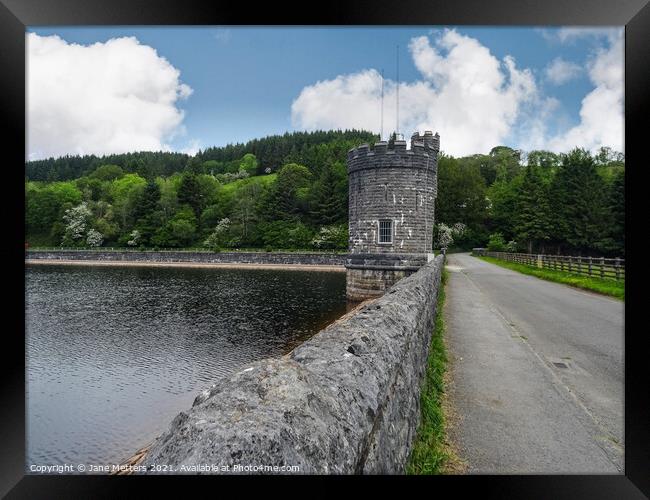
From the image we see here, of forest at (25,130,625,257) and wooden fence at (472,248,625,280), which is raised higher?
forest at (25,130,625,257)

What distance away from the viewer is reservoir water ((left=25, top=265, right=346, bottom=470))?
788 cm

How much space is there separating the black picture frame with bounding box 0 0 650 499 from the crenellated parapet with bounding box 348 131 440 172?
1540cm

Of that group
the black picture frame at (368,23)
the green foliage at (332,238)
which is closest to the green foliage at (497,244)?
the green foliage at (332,238)

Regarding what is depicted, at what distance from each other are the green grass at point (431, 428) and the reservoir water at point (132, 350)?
285 cm

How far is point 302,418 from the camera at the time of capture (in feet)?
5.35

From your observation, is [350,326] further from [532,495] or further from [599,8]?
[599,8]

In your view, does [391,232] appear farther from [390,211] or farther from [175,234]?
[175,234]

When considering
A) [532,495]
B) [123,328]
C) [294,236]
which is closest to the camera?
[532,495]

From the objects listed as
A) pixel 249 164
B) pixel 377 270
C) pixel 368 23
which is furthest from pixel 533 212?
pixel 249 164

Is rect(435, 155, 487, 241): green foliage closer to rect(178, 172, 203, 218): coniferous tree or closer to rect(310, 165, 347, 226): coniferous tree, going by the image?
rect(310, 165, 347, 226): coniferous tree

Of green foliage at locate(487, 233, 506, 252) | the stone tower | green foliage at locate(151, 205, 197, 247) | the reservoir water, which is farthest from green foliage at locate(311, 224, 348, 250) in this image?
the stone tower

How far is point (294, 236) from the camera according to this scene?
53.9 m
